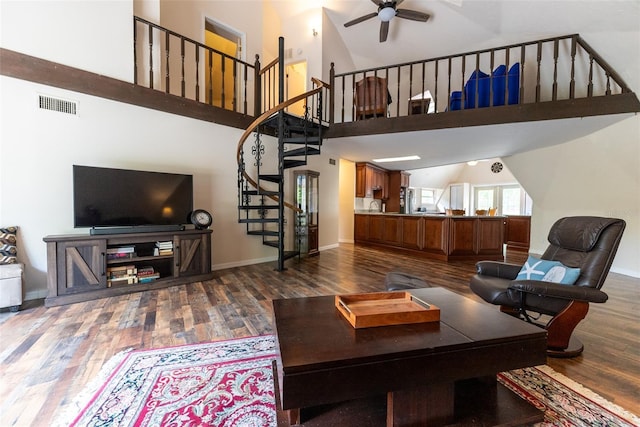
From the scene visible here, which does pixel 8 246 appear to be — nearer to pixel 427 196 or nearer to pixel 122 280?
pixel 122 280

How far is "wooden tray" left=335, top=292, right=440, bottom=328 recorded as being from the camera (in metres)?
1.29

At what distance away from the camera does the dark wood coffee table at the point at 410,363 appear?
989 millimetres

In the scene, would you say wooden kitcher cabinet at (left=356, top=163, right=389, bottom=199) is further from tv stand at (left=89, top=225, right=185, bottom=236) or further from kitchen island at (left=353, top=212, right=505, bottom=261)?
tv stand at (left=89, top=225, right=185, bottom=236)

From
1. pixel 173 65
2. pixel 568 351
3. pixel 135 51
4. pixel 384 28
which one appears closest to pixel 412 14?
pixel 384 28

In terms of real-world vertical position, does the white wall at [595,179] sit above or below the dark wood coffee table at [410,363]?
above

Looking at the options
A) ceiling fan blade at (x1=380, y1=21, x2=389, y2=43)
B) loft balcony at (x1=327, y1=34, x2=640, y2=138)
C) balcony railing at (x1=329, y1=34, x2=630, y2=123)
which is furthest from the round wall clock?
ceiling fan blade at (x1=380, y1=21, x2=389, y2=43)

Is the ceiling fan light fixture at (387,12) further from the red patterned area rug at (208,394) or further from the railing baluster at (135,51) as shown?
the red patterned area rug at (208,394)

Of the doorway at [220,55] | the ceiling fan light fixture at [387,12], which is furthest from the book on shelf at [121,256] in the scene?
the ceiling fan light fixture at [387,12]

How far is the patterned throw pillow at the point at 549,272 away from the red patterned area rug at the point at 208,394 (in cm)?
69

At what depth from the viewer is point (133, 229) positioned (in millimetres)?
3225

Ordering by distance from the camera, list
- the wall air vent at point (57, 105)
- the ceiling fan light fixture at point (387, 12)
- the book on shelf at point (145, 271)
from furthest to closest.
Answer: the ceiling fan light fixture at point (387, 12) → the book on shelf at point (145, 271) → the wall air vent at point (57, 105)

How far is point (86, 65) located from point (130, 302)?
→ 110 inches

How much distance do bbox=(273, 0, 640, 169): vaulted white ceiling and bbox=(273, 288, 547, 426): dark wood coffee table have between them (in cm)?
359

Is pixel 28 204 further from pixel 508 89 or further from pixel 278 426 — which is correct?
pixel 508 89
